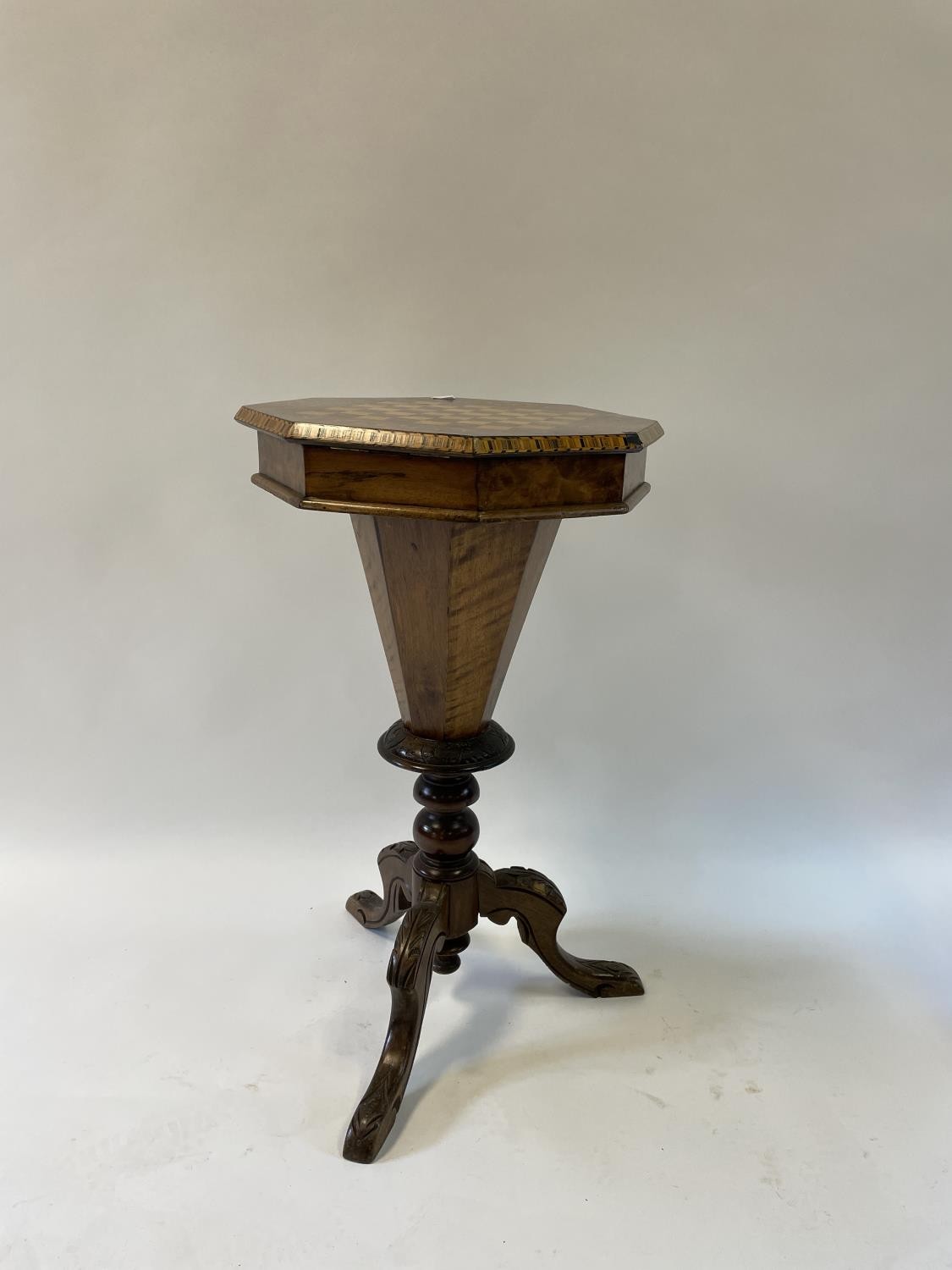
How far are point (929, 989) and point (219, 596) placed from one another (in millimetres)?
2034

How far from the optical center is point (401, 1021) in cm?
201

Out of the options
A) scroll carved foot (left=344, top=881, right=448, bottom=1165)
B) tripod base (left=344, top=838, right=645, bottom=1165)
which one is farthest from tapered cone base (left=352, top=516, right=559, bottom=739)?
scroll carved foot (left=344, top=881, right=448, bottom=1165)

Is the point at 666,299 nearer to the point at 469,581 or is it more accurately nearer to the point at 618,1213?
the point at 469,581

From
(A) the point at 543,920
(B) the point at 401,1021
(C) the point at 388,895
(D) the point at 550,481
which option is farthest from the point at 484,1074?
(D) the point at 550,481

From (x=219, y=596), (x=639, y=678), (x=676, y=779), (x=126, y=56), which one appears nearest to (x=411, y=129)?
(x=126, y=56)

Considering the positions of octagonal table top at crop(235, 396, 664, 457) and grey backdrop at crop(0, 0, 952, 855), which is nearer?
octagonal table top at crop(235, 396, 664, 457)

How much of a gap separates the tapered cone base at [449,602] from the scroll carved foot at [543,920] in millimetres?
395

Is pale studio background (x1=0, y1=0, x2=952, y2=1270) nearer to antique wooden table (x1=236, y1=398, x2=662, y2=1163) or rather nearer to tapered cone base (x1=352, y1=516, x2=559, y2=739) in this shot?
antique wooden table (x1=236, y1=398, x2=662, y2=1163)

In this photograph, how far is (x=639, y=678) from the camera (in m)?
2.94

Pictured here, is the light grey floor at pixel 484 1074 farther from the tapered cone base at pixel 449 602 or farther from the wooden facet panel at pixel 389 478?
the wooden facet panel at pixel 389 478

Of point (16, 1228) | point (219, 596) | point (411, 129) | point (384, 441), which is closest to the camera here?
point (384, 441)

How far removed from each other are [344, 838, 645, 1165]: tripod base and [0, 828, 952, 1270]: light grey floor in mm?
59

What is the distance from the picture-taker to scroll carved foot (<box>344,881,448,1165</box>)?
6.10 feet

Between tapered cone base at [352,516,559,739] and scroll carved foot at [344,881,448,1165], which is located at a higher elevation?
tapered cone base at [352,516,559,739]
